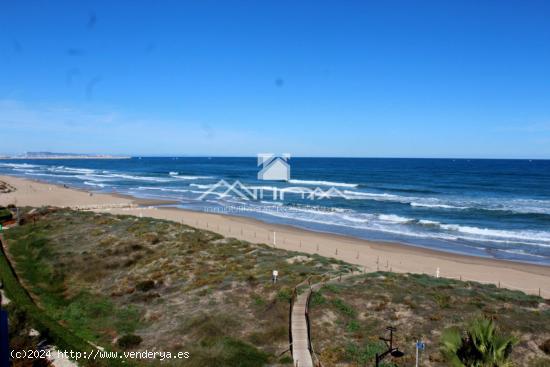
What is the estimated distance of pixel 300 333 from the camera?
17531 millimetres

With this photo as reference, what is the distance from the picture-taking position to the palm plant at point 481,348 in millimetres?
9992

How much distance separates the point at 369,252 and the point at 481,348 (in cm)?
2724

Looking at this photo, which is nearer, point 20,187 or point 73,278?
point 73,278

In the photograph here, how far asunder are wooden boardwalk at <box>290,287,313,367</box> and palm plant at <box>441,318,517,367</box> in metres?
5.87

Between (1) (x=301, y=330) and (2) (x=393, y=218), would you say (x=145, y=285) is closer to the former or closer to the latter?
(1) (x=301, y=330)

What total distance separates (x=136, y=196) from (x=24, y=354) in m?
63.5

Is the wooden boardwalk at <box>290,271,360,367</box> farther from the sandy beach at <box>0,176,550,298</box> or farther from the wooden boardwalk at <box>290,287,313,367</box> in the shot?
the sandy beach at <box>0,176,550,298</box>

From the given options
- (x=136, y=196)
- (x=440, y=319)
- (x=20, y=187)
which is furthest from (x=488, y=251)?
(x=20, y=187)

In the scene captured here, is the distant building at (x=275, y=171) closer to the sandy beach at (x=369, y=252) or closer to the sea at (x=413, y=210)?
the sea at (x=413, y=210)

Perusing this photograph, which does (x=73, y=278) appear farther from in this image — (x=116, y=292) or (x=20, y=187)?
(x=20, y=187)

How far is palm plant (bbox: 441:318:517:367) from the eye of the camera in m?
9.99

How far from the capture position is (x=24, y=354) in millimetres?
15977

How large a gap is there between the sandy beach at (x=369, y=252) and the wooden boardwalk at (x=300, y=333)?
33.2 ft

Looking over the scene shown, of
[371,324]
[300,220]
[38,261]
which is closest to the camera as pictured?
[371,324]
